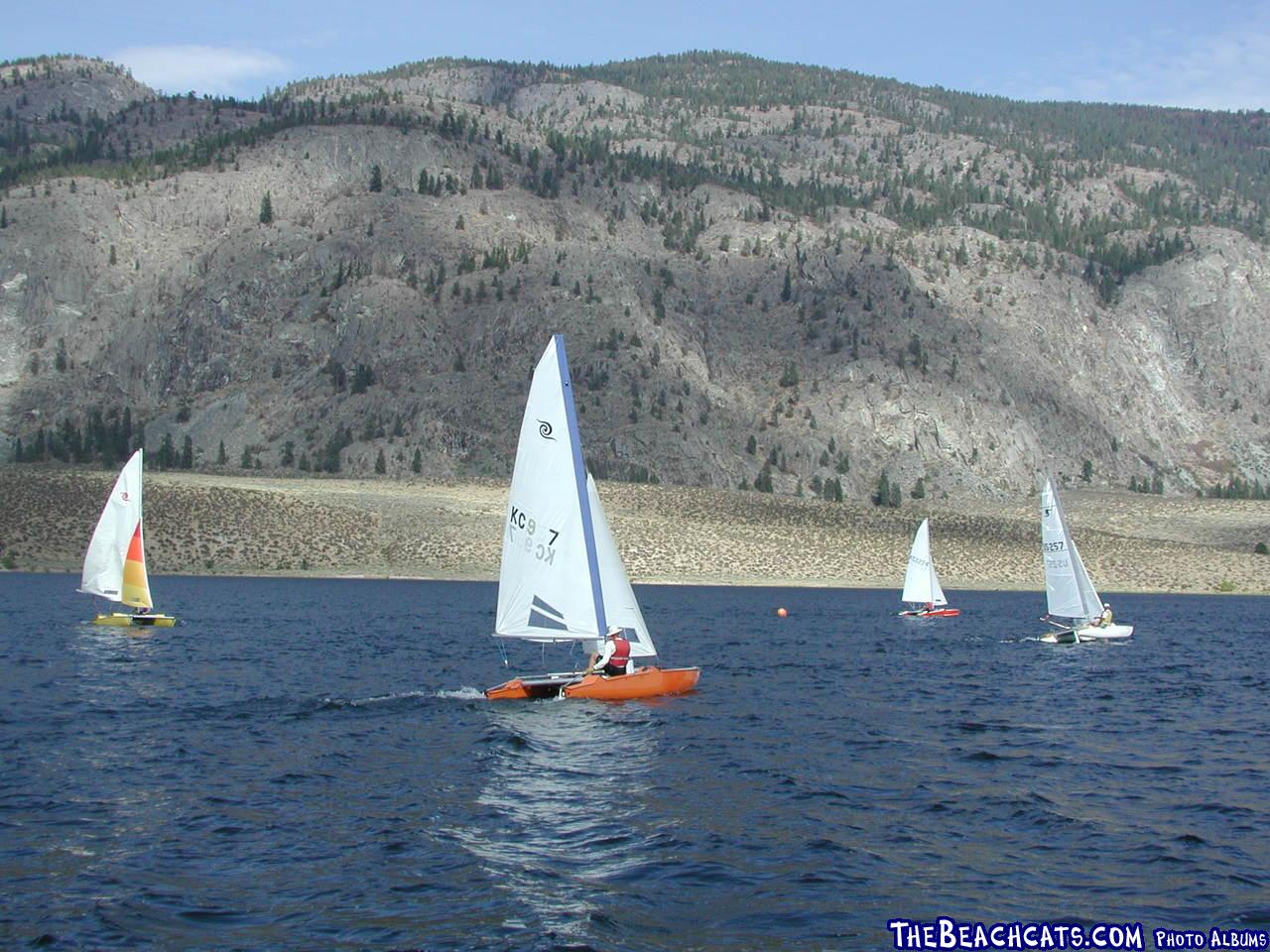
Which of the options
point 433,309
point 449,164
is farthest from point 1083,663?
point 449,164

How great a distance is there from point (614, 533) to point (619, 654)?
2713 inches

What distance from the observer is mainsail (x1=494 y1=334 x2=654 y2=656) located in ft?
100

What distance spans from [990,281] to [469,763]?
500 ft

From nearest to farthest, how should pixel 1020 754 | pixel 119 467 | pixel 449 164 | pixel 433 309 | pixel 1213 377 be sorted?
pixel 1020 754, pixel 119 467, pixel 433 309, pixel 1213 377, pixel 449 164

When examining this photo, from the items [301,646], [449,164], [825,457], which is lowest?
[301,646]

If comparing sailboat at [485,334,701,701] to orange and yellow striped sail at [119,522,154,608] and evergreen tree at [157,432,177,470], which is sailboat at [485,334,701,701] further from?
evergreen tree at [157,432,177,470]

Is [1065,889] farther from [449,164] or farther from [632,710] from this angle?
[449,164]

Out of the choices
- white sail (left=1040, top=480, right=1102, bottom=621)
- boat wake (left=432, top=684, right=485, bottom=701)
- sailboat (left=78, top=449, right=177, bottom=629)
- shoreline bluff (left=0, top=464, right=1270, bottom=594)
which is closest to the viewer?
boat wake (left=432, top=684, right=485, bottom=701)

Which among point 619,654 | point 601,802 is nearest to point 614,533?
point 619,654

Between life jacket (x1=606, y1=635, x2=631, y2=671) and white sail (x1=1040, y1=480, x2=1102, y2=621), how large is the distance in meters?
26.5

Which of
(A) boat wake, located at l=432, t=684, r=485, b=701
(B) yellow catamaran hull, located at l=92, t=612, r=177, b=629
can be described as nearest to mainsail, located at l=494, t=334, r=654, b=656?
(A) boat wake, located at l=432, t=684, r=485, b=701

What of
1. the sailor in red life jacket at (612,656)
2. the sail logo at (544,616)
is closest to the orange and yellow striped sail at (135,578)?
the sail logo at (544,616)

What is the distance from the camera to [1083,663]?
148ft

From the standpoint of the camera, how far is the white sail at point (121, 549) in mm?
49750
